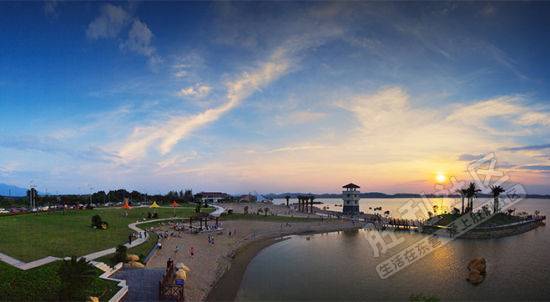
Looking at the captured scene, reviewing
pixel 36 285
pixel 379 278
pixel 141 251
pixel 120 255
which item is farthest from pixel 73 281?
pixel 379 278

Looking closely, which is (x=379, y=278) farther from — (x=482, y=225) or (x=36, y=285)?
(x=482, y=225)

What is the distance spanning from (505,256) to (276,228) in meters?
41.3

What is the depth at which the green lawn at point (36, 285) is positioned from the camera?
1961cm

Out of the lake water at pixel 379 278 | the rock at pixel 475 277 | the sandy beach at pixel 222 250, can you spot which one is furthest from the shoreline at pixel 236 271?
the rock at pixel 475 277

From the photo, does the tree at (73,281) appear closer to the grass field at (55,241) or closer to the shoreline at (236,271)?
the grass field at (55,241)

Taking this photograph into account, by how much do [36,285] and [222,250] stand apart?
2807cm

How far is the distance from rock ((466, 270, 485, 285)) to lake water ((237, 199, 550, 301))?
65 cm

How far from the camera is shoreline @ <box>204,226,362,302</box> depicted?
29.2 m

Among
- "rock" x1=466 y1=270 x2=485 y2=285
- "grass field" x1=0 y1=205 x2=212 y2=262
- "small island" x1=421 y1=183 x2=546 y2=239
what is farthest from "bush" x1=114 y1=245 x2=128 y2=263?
"small island" x1=421 y1=183 x2=546 y2=239

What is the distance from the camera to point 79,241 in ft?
120

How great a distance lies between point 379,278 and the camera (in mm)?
36406

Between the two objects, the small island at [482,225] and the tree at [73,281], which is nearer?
the tree at [73,281]

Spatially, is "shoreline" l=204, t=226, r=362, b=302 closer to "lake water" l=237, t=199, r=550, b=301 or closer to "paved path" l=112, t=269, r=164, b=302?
"lake water" l=237, t=199, r=550, b=301

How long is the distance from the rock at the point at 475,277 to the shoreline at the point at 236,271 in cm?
2367
